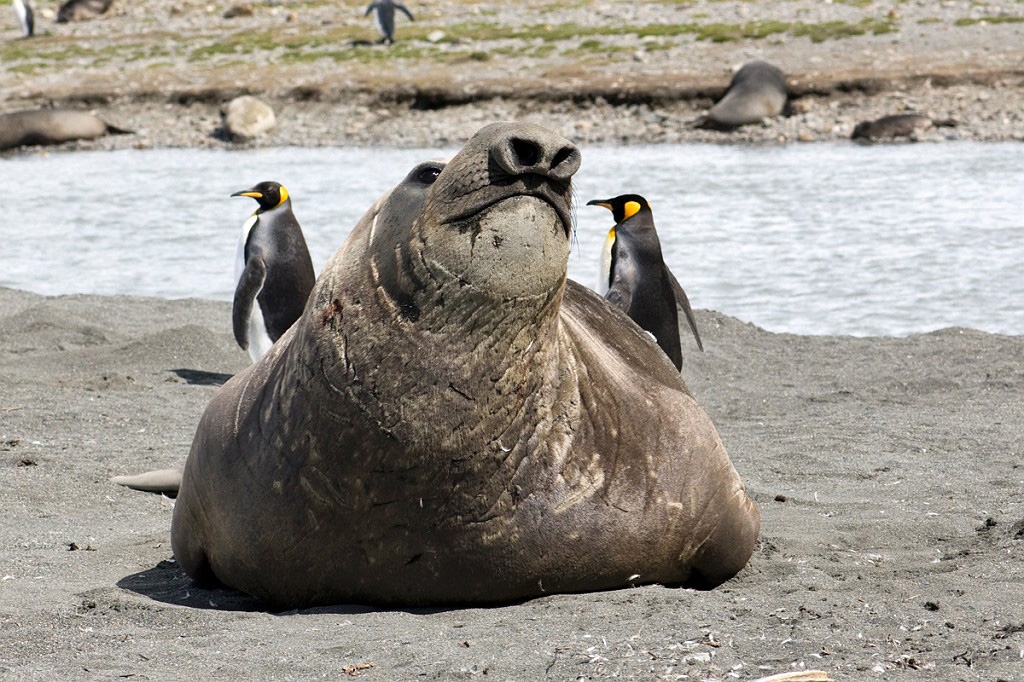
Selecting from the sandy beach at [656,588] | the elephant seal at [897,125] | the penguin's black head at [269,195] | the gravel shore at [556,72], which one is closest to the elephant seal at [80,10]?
the gravel shore at [556,72]

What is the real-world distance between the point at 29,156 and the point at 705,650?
2343 cm

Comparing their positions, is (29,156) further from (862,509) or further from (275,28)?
(862,509)

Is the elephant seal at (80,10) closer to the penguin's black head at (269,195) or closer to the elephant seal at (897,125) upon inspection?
the elephant seal at (897,125)

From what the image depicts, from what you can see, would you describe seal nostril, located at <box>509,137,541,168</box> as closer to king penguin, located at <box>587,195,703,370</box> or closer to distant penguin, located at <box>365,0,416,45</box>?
king penguin, located at <box>587,195,703,370</box>

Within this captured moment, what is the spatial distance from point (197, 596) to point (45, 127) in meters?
22.6

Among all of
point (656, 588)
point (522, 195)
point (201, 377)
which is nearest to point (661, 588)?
point (656, 588)

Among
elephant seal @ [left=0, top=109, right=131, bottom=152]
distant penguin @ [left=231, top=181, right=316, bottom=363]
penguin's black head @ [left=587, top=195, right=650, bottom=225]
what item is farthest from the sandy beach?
elephant seal @ [left=0, top=109, right=131, bottom=152]

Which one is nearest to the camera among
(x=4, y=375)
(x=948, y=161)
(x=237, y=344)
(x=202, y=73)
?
(x=4, y=375)

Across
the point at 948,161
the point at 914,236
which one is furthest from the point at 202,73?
the point at 914,236

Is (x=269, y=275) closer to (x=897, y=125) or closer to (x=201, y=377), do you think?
(x=201, y=377)

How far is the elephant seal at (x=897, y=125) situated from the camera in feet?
69.8

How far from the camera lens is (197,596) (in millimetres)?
3818

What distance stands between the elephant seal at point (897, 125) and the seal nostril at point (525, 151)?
19.1 m

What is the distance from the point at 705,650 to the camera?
3.11 metres
